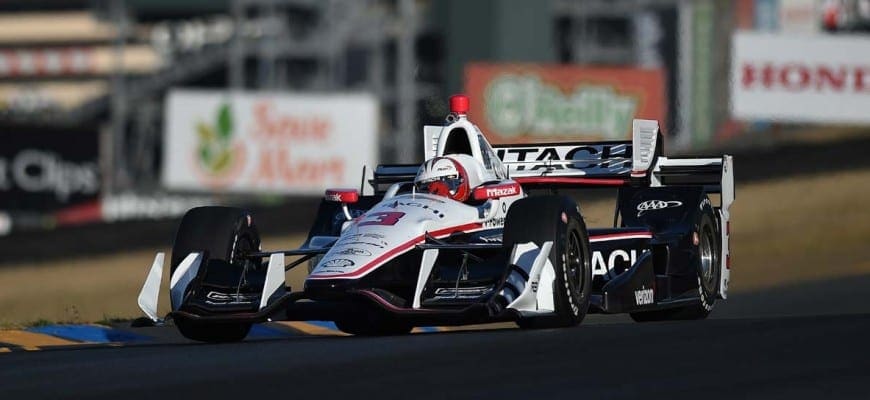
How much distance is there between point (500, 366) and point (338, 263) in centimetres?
242

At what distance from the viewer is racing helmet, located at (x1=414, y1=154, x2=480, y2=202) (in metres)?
12.2

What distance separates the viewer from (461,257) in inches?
458

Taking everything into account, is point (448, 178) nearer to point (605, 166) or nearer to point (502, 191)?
point (502, 191)

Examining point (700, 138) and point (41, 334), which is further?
point (700, 138)

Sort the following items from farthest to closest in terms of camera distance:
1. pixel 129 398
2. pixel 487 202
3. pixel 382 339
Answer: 1. pixel 487 202
2. pixel 382 339
3. pixel 129 398

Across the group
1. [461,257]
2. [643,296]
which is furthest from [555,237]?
[643,296]

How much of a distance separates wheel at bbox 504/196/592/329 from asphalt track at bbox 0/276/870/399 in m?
0.16

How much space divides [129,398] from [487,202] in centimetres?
445

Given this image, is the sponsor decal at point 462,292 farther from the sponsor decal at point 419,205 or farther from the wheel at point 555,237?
the sponsor decal at point 419,205

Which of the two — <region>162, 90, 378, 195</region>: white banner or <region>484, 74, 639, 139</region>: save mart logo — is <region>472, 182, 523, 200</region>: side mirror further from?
<region>484, 74, 639, 139</region>: save mart logo

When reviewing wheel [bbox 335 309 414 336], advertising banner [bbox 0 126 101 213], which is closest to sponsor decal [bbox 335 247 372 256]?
wheel [bbox 335 309 414 336]

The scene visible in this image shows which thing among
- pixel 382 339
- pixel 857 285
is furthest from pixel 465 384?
pixel 857 285

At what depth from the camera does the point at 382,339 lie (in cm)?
1074

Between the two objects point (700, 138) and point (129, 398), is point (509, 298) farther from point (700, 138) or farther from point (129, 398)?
point (700, 138)
